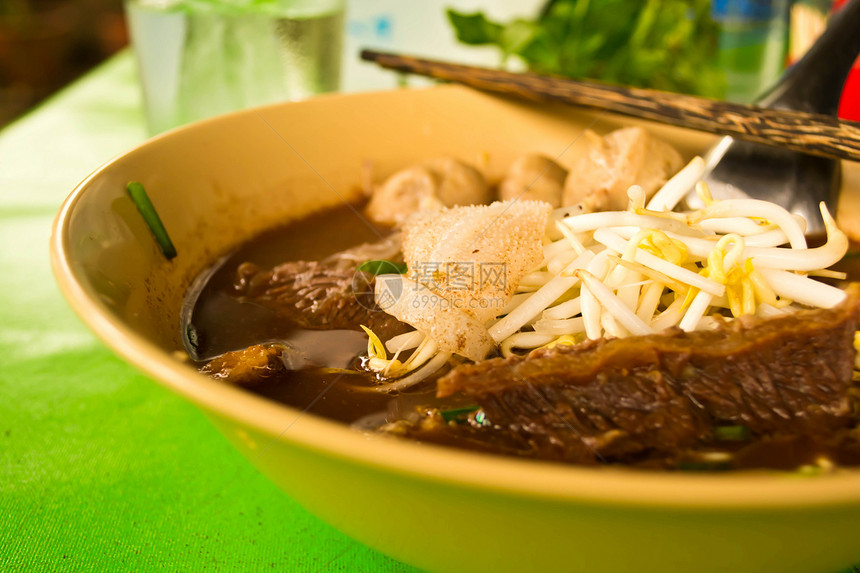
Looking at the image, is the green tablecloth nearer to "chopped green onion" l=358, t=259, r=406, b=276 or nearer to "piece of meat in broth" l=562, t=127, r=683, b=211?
"chopped green onion" l=358, t=259, r=406, b=276

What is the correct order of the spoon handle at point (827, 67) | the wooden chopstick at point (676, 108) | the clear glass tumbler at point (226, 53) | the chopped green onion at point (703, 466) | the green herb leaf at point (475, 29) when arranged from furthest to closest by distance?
1. the green herb leaf at point (475, 29)
2. the clear glass tumbler at point (226, 53)
3. the spoon handle at point (827, 67)
4. the wooden chopstick at point (676, 108)
5. the chopped green onion at point (703, 466)

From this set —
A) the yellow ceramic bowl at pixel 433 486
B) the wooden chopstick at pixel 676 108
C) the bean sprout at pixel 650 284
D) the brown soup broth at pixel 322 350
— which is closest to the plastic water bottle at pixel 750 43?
the wooden chopstick at pixel 676 108

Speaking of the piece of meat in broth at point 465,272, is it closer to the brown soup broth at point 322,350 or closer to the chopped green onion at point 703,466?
the brown soup broth at point 322,350

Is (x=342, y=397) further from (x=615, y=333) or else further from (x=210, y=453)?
(x=615, y=333)

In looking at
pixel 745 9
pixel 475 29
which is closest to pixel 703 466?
pixel 475 29

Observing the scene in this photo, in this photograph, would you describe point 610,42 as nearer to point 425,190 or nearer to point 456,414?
point 425,190

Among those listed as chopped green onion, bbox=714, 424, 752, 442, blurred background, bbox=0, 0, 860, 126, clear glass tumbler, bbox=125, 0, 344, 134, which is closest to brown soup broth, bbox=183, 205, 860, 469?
chopped green onion, bbox=714, 424, 752, 442
